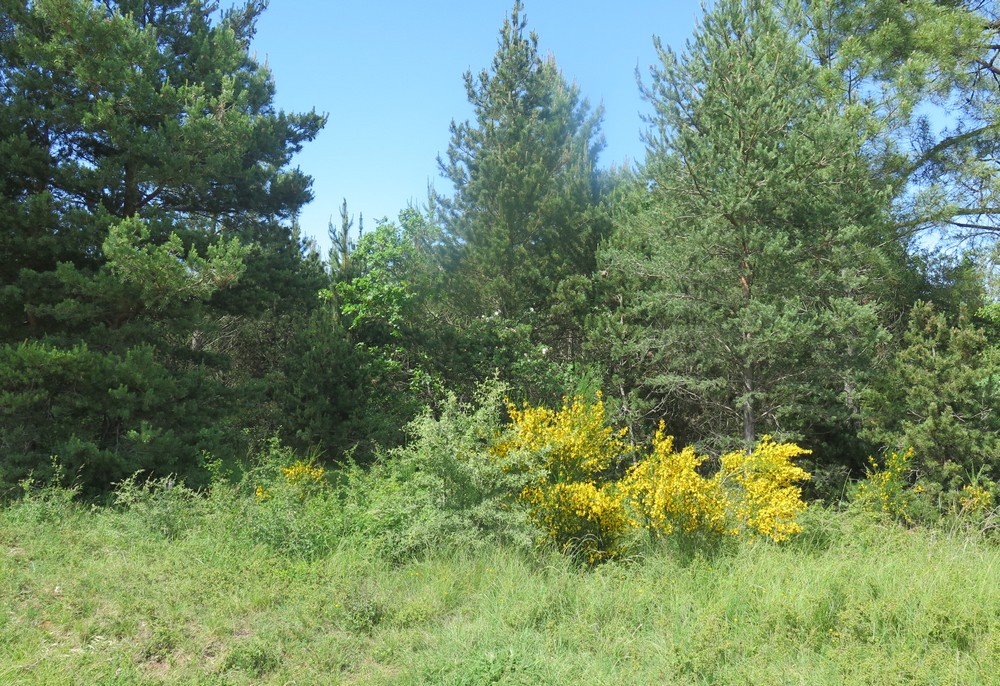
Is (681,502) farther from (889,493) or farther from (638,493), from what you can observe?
(889,493)

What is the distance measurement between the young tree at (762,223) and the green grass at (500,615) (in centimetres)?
470

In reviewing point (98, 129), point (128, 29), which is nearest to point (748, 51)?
point (128, 29)

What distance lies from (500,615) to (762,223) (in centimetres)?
822

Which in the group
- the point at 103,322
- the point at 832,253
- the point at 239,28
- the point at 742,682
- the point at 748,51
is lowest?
the point at 742,682

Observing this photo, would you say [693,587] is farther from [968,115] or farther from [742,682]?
[968,115]

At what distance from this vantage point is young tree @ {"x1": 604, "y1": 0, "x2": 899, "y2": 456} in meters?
9.77

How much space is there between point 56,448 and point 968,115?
1473cm

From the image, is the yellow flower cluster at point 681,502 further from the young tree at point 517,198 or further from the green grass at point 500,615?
the young tree at point 517,198

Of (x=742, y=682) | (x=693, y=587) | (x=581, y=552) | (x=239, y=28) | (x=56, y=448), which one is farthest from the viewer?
(x=239, y=28)

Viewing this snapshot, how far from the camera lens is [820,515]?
6.58 m

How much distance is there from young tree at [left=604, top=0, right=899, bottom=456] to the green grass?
15.4ft

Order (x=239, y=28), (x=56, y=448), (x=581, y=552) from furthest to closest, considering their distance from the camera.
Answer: (x=239, y=28) < (x=56, y=448) < (x=581, y=552)

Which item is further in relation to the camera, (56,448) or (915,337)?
(915,337)

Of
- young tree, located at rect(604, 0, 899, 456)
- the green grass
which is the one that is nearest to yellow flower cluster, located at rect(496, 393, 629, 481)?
the green grass
